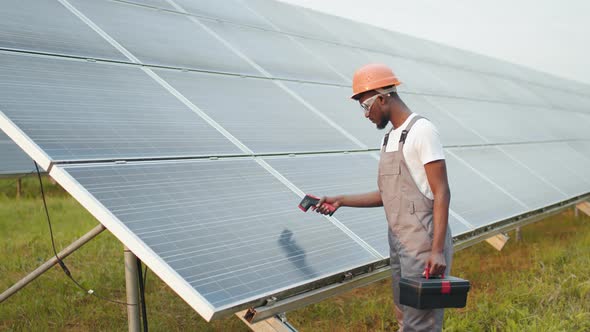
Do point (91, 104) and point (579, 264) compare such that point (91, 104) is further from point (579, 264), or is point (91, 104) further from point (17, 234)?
point (17, 234)

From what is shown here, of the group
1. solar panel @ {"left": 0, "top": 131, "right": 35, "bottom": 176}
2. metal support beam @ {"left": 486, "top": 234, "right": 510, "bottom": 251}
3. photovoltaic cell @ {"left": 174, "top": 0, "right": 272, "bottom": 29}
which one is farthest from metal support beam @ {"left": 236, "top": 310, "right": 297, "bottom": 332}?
photovoltaic cell @ {"left": 174, "top": 0, "right": 272, "bottom": 29}

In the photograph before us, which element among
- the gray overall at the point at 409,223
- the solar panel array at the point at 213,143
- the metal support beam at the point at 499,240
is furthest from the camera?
the metal support beam at the point at 499,240

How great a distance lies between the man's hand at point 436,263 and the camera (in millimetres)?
3156

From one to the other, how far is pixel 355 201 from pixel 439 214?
0.81 metres

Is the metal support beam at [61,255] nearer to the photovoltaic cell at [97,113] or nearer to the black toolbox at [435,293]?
the photovoltaic cell at [97,113]

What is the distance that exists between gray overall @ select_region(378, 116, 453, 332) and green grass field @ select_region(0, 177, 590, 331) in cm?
221

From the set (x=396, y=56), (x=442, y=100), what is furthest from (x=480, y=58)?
(x=442, y=100)

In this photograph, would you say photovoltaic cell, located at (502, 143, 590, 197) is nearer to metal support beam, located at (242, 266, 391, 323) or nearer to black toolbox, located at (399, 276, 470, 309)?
metal support beam, located at (242, 266, 391, 323)

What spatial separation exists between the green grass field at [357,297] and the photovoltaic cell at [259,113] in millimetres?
2036

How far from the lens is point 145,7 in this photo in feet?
20.1

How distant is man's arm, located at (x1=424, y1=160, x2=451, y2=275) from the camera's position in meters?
3.16

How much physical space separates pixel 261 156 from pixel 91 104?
49.8 inches

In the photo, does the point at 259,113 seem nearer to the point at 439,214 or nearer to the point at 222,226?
the point at 222,226

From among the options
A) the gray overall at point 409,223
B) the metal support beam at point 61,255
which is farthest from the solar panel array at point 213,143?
the metal support beam at point 61,255
